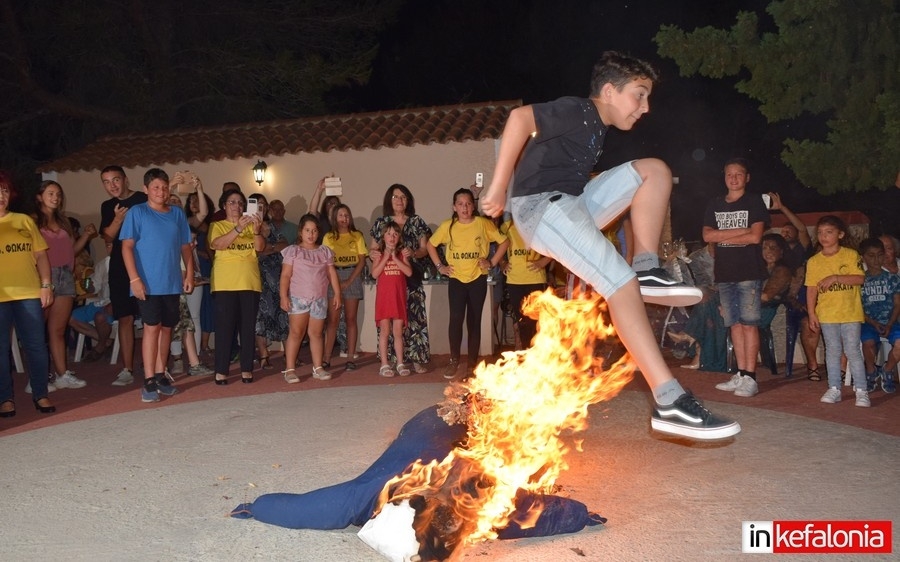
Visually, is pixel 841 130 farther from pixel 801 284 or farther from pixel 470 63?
pixel 470 63

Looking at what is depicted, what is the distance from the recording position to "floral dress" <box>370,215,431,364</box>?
9562 mm

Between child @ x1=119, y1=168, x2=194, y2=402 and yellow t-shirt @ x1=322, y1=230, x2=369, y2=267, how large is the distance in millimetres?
2134

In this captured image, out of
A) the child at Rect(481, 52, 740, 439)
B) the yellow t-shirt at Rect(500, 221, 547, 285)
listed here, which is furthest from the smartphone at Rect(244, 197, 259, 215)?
the child at Rect(481, 52, 740, 439)

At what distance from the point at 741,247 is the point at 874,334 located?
1.55 metres

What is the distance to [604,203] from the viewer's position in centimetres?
411

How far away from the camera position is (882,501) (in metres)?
4.42

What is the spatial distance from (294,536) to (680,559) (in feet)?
5.88

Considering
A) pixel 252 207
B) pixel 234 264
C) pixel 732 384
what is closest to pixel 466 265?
pixel 252 207

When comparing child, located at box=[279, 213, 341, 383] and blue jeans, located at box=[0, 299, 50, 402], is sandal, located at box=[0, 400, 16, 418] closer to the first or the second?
blue jeans, located at box=[0, 299, 50, 402]

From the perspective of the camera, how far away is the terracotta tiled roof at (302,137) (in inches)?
516

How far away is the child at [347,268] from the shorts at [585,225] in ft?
19.0

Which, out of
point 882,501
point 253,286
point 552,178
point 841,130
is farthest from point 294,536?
point 841,130

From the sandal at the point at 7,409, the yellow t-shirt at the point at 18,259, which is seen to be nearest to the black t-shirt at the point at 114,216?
the yellow t-shirt at the point at 18,259

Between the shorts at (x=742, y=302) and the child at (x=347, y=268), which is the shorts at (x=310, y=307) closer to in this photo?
the child at (x=347, y=268)
